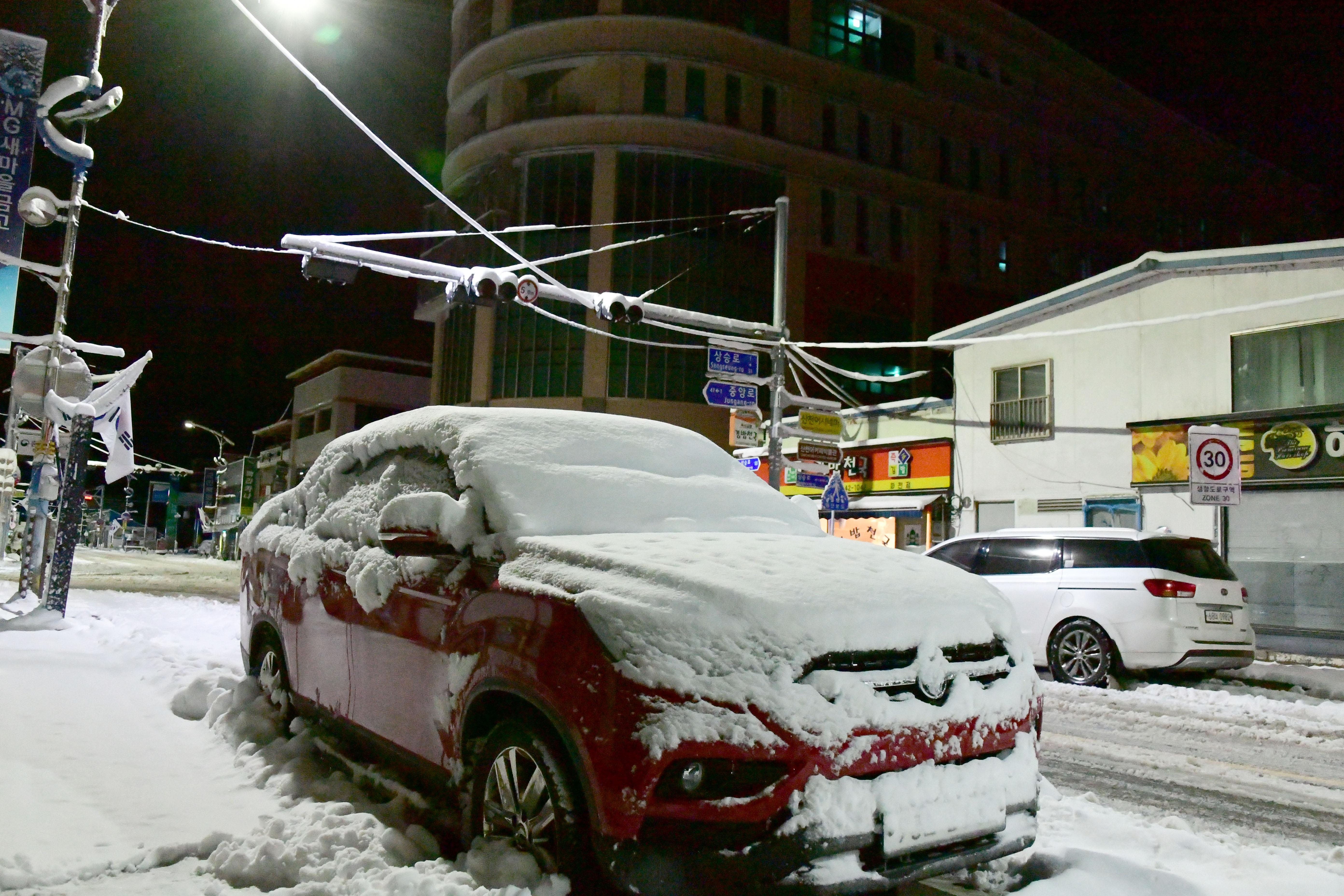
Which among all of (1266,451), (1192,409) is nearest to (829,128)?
(1192,409)

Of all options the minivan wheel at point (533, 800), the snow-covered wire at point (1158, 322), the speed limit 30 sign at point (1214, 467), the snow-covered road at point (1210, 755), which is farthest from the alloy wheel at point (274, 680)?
the speed limit 30 sign at point (1214, 467)

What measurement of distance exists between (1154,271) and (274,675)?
53.7 ft

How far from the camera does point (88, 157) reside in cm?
1428

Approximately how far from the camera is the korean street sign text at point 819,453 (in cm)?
1762

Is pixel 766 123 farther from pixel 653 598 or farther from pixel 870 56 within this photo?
pixel 653 598

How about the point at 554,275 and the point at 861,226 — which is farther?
the point at 861,226

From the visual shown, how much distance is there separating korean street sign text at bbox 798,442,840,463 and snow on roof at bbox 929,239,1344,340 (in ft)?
14.7

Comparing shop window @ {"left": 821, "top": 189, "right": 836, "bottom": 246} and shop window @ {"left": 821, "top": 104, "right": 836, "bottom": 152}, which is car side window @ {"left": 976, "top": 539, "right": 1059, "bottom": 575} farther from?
shop window @ {"left": 821, "top": 104, "right": 836, "bottom": 152}

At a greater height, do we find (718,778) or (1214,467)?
(1214,467)

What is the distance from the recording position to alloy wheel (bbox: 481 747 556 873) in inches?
129

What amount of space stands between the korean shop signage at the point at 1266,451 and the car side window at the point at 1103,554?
457 centimetres

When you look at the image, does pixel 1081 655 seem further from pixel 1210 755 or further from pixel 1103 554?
pixel 1210 755

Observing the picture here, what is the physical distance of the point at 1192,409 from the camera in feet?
54.9

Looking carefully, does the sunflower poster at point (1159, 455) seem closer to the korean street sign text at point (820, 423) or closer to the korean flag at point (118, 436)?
the korean street sign text at point (820, 423)
